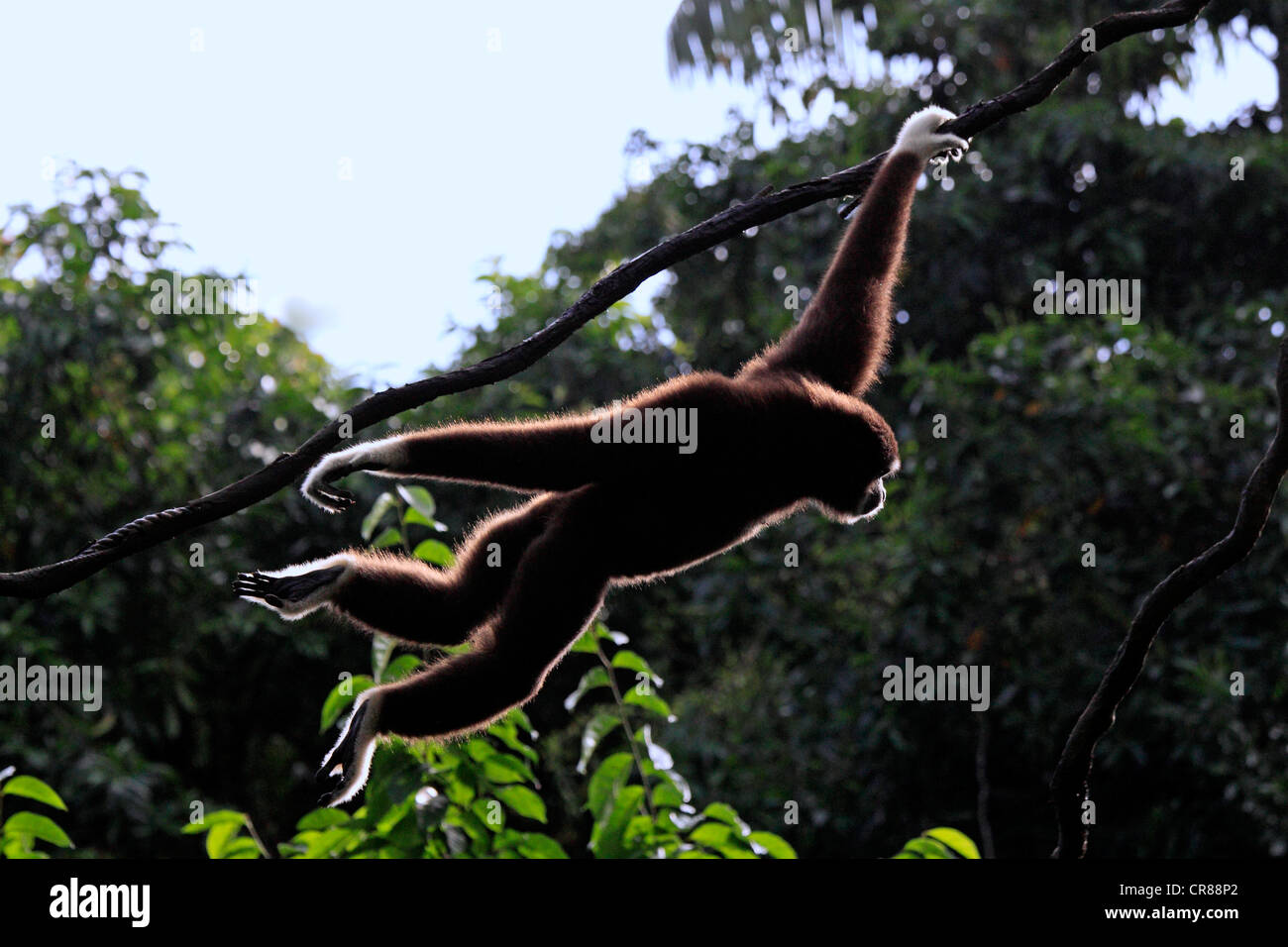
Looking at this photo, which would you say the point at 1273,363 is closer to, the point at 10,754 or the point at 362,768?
the point at 362,768

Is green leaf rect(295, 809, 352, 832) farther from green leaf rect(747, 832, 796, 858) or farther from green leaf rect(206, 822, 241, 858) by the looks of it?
green leaf rect(747, 832, 796, 858)

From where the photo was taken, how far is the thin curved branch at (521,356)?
8.52 feet

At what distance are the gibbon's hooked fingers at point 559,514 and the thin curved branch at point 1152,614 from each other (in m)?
0.81

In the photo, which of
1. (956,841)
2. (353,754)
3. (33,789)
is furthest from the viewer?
(956,841)

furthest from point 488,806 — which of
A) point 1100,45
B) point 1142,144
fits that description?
point 1142,144

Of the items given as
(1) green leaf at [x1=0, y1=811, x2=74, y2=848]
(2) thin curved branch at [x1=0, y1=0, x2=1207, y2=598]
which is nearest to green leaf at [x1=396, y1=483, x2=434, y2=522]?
A: (2) thin curved branch at [x1=0, y1=0, x2=1207, y2=598]

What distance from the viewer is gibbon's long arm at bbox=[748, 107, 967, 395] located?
12.1 feet

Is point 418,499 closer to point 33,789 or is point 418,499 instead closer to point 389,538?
point 389,538

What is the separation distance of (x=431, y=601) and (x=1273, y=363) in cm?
701

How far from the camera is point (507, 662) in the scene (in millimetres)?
3277

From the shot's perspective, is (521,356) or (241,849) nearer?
(521,356)

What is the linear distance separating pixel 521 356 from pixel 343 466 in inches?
20.9

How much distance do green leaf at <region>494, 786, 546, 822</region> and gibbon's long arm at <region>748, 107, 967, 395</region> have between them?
159 cm

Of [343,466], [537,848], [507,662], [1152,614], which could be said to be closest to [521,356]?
[343,466]
